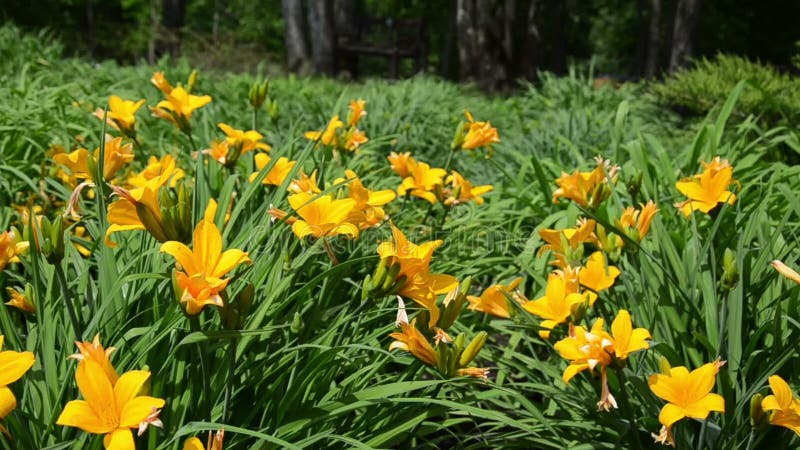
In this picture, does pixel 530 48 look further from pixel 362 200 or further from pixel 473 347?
pixel 473 347

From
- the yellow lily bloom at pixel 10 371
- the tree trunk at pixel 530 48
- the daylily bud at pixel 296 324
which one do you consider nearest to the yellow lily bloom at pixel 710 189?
the daylily bud at pixel 296 324

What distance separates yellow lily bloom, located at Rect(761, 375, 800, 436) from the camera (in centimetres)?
121

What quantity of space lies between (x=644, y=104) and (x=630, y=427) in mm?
4759

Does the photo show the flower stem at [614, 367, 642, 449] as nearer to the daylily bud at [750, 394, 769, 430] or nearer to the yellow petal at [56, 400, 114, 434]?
the daylily bud at [750, 394, 769, 430]

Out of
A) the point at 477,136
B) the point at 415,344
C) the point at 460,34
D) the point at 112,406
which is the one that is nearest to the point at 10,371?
the point at 112,406

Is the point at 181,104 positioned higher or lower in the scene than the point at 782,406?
higher

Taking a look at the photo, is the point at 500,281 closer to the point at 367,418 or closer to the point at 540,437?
the point at 540,437

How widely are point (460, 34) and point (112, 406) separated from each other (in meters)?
11.1

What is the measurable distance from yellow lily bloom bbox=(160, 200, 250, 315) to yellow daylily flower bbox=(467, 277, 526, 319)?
0.66m

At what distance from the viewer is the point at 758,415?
128 cm

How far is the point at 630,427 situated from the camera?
150 cm

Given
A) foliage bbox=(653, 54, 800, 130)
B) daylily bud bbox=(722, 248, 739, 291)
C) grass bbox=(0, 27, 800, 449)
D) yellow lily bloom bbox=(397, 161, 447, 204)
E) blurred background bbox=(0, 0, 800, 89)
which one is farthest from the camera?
blurred background bbox=(0, 0, 800, 89)

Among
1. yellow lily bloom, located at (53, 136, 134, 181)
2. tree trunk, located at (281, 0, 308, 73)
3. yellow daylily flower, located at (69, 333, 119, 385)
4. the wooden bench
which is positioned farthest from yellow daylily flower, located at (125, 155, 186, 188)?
the wooden bench

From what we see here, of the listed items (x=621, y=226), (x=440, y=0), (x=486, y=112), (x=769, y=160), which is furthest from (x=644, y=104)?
(x=440, y=0)
